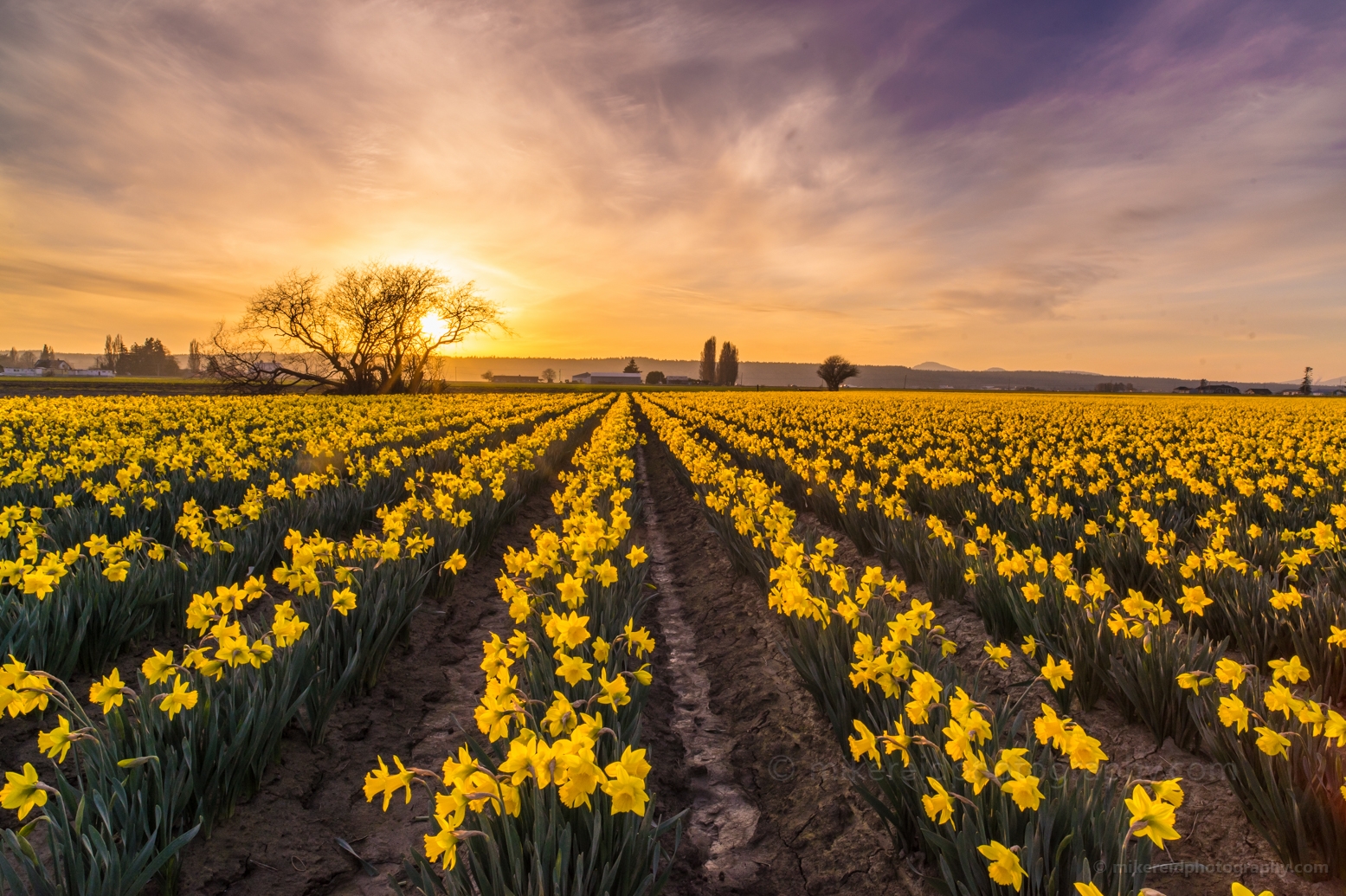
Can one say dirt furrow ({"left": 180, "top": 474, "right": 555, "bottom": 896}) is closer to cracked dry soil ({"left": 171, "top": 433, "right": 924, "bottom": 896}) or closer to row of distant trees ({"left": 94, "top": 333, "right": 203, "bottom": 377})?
cracked dry soil ({"left": 171, "top": 433, "right": 924, "bottom": 896})

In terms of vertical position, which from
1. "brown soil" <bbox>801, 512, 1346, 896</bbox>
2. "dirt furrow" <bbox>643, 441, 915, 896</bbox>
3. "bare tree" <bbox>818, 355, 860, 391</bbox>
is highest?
"bare tree" <bbox>818, 355, 860, 391</bbox>

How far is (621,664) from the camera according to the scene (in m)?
3.97

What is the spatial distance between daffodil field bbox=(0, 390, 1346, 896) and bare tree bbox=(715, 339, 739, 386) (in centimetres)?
12449

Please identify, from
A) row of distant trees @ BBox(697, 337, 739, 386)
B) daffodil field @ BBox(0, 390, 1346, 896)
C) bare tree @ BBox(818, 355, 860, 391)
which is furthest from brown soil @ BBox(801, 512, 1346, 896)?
row of distant trees @ BBox(697, 337, 739, 386)

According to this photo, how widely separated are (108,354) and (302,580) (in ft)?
655

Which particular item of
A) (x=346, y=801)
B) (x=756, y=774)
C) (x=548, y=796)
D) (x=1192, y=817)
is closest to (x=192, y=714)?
(x=346, y=801)

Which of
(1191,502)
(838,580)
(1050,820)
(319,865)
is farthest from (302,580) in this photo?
(1191,502)

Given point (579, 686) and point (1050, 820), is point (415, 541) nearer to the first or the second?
point (579, 686)

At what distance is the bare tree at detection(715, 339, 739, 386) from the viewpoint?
132 meters

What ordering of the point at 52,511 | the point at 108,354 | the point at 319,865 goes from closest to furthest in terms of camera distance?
the point at 319,865 → the point at 52,511 → the point at 108,354

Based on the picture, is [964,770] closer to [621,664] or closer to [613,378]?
[621,664]

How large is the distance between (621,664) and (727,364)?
130 meters

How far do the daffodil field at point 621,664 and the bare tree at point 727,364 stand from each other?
124 meters

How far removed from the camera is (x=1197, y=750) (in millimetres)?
3168
